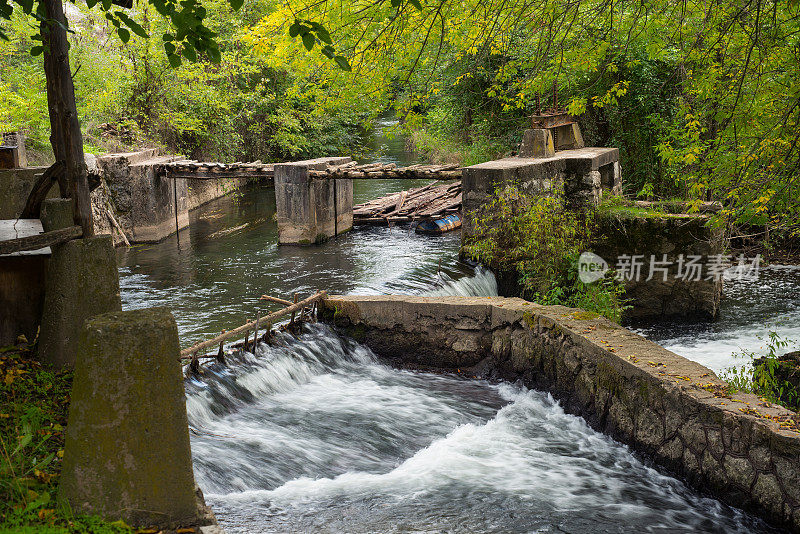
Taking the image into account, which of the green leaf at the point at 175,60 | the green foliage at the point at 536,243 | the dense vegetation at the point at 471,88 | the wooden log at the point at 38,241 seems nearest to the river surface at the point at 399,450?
the green foliage at the point at 536,243

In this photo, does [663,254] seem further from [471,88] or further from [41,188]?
[41,188]

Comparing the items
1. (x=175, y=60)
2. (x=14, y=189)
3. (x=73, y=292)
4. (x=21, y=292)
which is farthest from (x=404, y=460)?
(x=14, y=189)

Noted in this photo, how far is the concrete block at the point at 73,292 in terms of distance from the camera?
195 inches

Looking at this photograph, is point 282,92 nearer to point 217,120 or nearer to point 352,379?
point 217,120

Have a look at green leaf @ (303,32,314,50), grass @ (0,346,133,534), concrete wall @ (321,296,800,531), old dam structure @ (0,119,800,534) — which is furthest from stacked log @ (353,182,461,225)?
green leaf @ (303,32,314,50)

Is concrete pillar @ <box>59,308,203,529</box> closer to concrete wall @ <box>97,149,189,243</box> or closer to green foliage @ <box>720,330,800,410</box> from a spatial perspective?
green foliage @ <box>720,330,800,410</box>

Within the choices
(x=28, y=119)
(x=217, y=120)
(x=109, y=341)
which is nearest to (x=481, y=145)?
(x=217, y=120)

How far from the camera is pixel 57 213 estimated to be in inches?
204

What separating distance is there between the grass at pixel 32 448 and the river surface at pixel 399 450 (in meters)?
1.44

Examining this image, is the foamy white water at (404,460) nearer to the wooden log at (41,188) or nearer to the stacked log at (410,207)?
the wooden log at (41,188)

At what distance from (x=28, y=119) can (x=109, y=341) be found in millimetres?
15328

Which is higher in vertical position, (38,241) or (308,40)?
(308,40)

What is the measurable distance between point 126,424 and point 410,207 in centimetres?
1530

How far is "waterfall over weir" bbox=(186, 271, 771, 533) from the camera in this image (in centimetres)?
536
